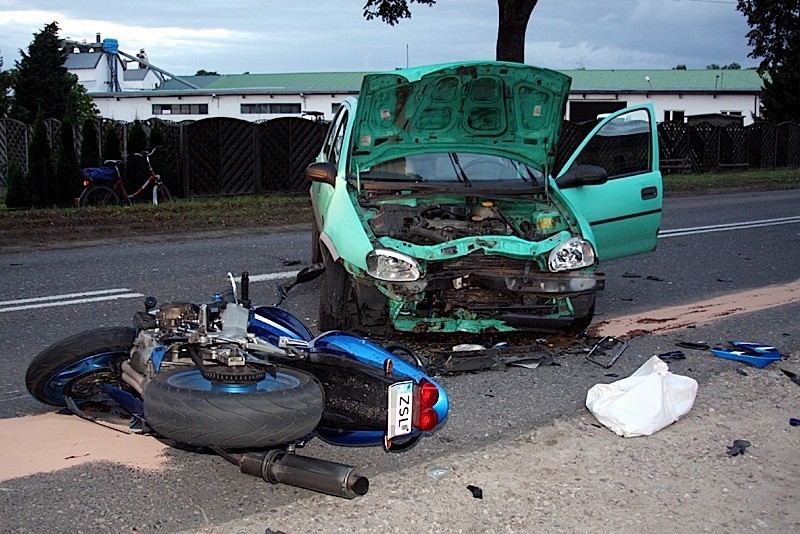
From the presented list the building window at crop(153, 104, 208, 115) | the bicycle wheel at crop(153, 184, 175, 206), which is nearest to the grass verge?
the bicycle wheel at crop(153, 184, 175, 206)

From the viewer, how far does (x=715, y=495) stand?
4.65 meters

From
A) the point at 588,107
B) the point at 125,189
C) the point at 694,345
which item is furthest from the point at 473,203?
the point at 588,107

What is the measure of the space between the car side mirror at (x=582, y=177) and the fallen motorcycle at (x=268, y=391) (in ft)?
12.6

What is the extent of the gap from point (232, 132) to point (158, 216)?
5.08 m

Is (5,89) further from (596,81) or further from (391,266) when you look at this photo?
(391,266)

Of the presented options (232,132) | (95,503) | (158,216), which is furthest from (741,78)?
(95,503)

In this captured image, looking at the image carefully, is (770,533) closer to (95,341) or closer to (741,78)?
(95,341)

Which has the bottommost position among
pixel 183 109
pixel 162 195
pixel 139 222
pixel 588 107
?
pixel 139 222

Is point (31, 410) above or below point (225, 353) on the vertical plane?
below

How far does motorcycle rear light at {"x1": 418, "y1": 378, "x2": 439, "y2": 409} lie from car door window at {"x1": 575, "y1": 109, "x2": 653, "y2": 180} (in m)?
4.58

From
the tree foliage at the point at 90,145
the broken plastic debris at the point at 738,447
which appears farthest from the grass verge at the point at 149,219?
the broken plastic debris at the point at 738,447

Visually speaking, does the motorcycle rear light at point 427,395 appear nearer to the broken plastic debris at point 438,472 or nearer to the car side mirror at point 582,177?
the broken plastic debris at point 438,472

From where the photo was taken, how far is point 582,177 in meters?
8.09

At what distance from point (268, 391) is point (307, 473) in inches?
17.1
